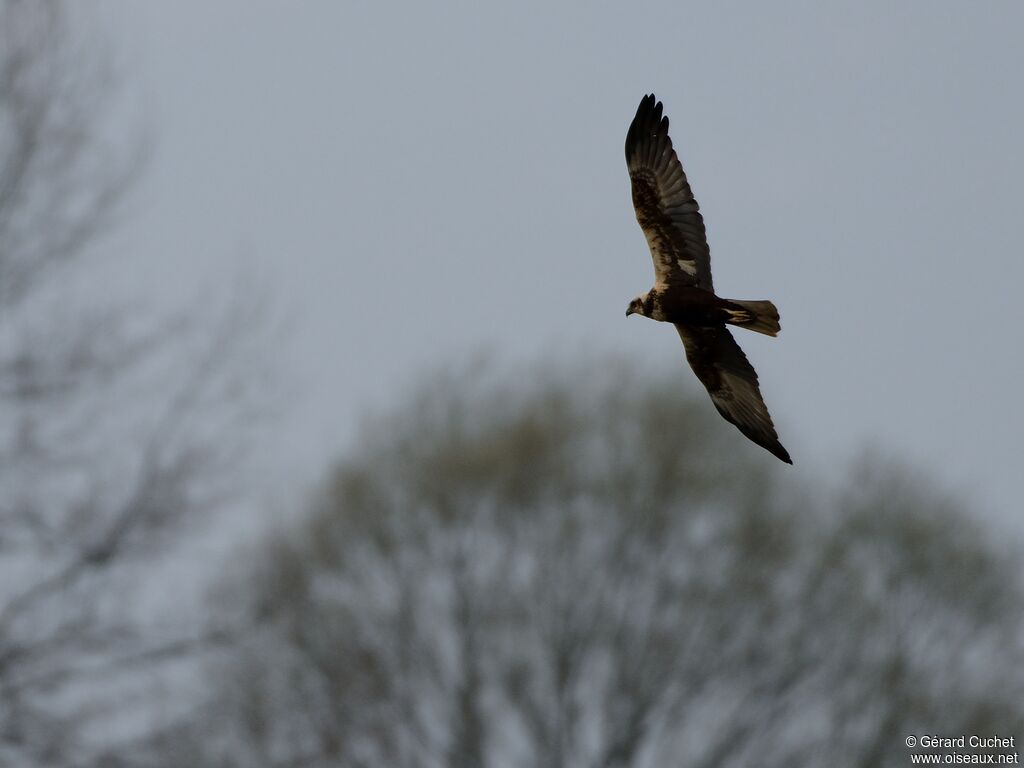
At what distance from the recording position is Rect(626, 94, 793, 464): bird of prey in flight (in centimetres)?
777

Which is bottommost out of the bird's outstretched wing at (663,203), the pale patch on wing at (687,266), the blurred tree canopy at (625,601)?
the blurred tree canopy at (625,601)

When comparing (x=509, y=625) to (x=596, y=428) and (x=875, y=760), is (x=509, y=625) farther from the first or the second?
(x=875, y=760)

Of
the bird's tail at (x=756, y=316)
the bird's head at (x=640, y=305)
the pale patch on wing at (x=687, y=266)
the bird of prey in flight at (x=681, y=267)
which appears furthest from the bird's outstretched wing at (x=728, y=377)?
the bird's tail at (x=756, y=316)

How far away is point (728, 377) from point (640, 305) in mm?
908

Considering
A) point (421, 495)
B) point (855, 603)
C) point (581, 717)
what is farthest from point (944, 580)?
point (421, 495)

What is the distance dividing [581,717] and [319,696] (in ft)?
8.29

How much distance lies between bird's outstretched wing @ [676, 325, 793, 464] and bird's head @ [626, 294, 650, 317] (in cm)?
52

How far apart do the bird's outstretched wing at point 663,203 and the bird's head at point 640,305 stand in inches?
5.8

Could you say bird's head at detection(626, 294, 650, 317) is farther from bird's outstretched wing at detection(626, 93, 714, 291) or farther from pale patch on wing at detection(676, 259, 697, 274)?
pale patch on wing at detection(676, 259, 697, 274)

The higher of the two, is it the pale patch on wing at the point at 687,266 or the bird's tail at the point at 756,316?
the pale patch on wing at the point at 687,266

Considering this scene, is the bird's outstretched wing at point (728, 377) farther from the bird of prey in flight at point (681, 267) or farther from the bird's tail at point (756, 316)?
the bird's tail at point (756, 316)

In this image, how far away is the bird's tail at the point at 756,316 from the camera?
7.28 m

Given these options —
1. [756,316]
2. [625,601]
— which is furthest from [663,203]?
[625,601]

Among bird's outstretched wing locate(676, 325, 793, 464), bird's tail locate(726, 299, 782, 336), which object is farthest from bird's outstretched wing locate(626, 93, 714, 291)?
bird's tail locate(726, 299, 782, 336)
